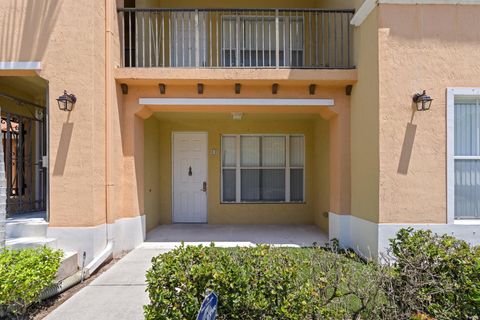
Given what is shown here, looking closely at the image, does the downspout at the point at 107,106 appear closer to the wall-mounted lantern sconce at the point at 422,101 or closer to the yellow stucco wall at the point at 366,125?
the yellow stucco wall at the point at 366,125

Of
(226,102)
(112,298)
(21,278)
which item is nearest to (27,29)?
(226,102)

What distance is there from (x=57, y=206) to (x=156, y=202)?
360cm

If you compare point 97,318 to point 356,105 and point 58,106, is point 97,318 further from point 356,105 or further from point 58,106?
point 356,105

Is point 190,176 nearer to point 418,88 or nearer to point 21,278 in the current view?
point 21,278

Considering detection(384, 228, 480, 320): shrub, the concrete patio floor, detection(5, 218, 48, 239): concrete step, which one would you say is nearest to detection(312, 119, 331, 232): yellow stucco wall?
the concrete patio floor

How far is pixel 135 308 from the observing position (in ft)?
13.0

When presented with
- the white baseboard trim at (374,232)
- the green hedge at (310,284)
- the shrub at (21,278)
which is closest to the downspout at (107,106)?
the shrub at (21,278)

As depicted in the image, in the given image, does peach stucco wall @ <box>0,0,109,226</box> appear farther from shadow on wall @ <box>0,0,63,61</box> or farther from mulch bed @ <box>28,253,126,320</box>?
mulch bed @ <box>28,253,126,320</box>

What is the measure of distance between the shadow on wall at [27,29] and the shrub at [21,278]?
359cm

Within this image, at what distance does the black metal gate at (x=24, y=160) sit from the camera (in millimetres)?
6457

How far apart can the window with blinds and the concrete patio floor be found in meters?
2.95

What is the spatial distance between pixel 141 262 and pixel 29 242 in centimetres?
191

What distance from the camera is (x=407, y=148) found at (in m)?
5.46

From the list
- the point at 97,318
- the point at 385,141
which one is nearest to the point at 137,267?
the point at 97,318
